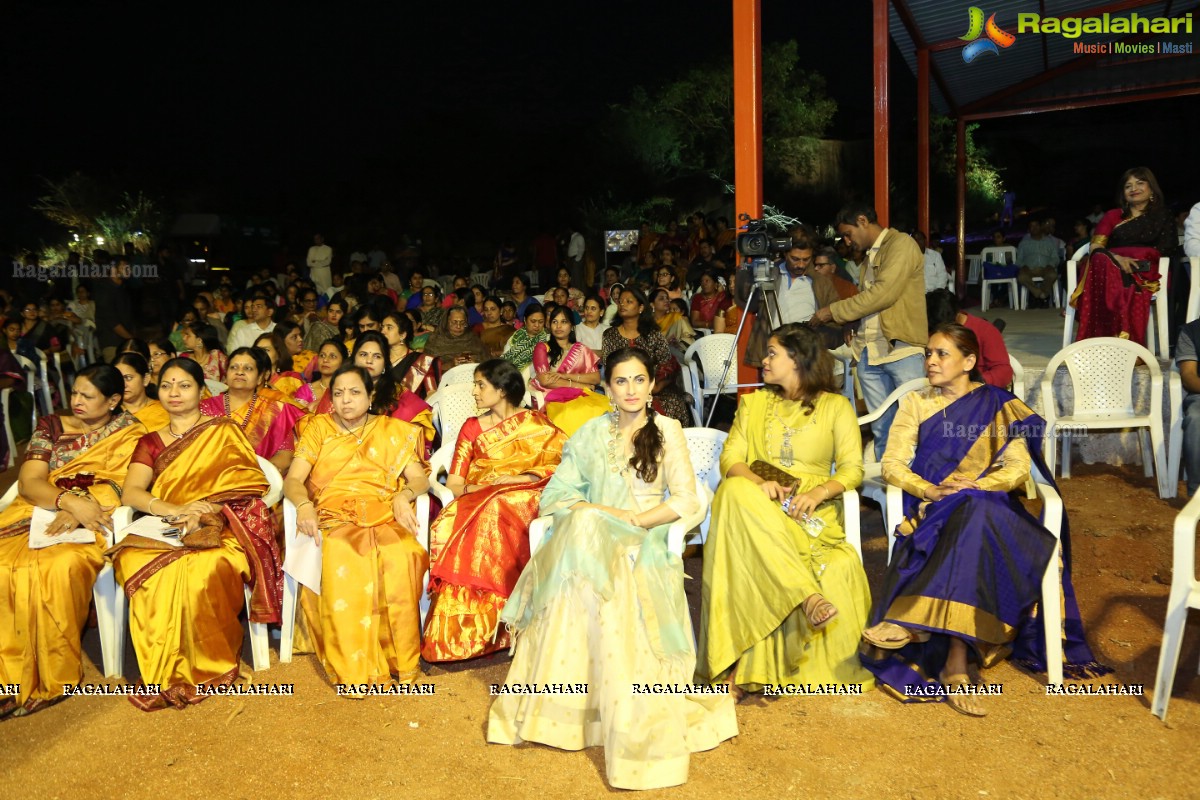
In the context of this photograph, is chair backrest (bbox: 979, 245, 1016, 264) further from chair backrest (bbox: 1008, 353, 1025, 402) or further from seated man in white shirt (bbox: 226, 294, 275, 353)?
seated man in white shirt (bbox: 226, 294, 275, 353)

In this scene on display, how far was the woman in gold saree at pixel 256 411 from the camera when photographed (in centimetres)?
449

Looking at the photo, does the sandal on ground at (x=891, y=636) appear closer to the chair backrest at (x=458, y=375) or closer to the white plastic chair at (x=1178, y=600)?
the white plastic chair at (x=1178, y=600)

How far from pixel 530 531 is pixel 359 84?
33.9 meters

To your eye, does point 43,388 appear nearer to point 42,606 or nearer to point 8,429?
point 8,429

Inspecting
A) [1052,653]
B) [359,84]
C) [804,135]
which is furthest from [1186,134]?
[359,84]

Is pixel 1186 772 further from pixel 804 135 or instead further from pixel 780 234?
pixel 804 135

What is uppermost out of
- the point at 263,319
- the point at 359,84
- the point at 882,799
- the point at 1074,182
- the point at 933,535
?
the point at 359,84

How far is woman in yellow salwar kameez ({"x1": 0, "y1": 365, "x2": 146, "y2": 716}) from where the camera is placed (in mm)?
3438

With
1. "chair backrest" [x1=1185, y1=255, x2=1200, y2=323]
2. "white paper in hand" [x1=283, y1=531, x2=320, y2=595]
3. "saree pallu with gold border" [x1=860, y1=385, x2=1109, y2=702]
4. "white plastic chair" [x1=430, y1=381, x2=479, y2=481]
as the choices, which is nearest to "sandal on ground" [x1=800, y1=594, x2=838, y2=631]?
"saree pallu with gold border" [x1=860, y1=385, x2=1109, y2=702]

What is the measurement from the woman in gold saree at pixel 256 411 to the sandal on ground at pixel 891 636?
2.67m

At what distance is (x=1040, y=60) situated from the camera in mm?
10961

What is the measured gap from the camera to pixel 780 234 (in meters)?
4.89

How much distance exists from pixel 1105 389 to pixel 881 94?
12.4 feet

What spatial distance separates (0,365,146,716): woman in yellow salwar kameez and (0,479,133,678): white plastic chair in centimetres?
5
